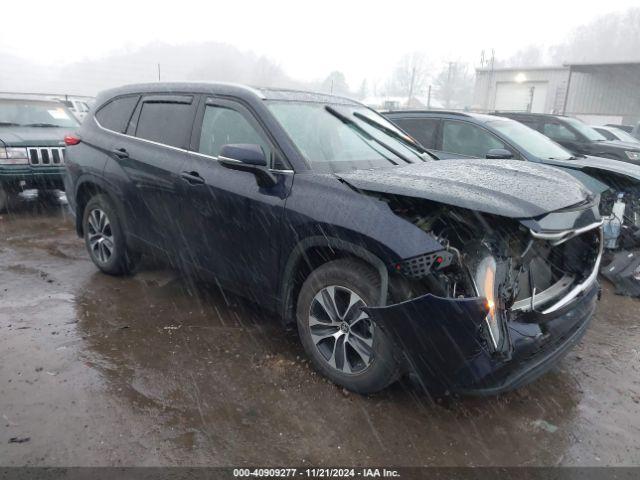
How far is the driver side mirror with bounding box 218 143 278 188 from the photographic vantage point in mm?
3117

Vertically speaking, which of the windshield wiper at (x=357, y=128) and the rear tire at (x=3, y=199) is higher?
the windshield wiper at (x=357, y=128)

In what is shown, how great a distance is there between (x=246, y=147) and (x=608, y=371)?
2.94 m

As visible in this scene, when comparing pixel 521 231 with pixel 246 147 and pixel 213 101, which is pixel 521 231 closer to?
pixel 246 147

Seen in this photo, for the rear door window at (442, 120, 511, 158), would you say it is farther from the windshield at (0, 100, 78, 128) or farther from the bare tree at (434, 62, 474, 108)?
the bare tree at (434, 62, 474, 108)

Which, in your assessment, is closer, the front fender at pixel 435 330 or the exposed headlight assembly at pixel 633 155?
the front fender at pixel 435 330

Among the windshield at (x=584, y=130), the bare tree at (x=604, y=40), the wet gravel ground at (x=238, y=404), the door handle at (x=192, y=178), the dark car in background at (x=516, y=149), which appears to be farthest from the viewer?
the bare tree at (x=604, y=40)

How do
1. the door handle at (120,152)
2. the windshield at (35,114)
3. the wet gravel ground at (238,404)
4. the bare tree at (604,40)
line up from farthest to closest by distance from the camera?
1. the bare tree at (604,40)
2. the windshield at (35,114)
3. the door handle at (120,152)
4. the wet gravel ground at (238,404)

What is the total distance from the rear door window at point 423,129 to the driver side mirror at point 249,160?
4.31 meters

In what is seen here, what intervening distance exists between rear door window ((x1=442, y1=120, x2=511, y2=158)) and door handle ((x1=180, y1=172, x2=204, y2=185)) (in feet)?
13.8

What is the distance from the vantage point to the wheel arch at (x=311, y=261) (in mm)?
2705

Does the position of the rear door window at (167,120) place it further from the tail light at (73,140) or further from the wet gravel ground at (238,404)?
the wet gravel ground at (238,404)

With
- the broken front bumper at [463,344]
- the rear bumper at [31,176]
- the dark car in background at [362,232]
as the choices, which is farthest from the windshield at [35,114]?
the broken front bumper at [463,344]

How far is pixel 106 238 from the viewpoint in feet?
15.6

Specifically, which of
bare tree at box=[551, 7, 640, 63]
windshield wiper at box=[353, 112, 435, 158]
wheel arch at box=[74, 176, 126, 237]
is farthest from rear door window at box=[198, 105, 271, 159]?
bare tree at box=[551, 7, 640, 63]
